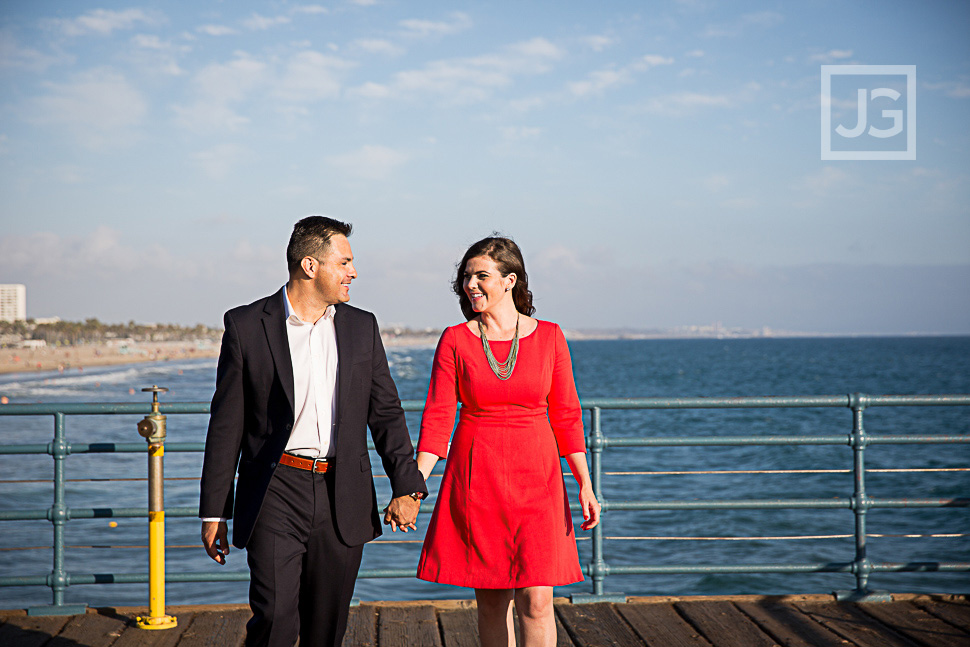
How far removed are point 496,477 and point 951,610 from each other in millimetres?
2686

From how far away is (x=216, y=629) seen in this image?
13.3 feet

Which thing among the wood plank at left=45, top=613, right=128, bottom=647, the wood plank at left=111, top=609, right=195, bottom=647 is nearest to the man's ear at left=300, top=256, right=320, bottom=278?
the wood plank at left=111, top=609, right=195, bottom=647

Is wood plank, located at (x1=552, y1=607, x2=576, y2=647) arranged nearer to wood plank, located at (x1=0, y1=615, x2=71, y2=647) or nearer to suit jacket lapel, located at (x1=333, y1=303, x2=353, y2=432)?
suit jacket lapel, located at (x1=333, y1=303, x2=353, y2=432)

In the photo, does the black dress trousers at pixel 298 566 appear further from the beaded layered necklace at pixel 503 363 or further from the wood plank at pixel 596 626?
the wood plank at pixel 596 626

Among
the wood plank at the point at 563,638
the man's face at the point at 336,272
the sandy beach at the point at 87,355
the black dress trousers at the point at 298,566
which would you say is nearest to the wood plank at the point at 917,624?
the wood plank at the point at 563,638

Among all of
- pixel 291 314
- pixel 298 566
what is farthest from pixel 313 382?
pixel 298 566

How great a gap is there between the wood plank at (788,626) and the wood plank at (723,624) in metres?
0.05

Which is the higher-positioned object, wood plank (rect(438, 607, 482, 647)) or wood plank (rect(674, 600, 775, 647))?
wood plank (rect(674, 600, 775, 647))

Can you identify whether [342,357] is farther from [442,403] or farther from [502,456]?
[502,456]

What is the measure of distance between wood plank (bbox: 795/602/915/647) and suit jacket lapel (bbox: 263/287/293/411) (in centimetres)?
276

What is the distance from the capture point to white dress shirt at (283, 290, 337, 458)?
2793 mm

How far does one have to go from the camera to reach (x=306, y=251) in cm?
283

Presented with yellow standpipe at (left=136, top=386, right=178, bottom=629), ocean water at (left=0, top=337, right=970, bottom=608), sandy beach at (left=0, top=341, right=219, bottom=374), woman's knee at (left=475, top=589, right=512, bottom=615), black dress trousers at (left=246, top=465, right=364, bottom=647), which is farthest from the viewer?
sandy beach at (left=0, top=341, right=219, bottom=374)

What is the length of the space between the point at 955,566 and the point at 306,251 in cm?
370
